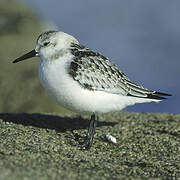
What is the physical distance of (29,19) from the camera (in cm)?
1327

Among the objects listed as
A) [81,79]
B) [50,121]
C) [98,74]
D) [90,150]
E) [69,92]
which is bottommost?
[90,150]

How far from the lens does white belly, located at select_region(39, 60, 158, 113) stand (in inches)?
229

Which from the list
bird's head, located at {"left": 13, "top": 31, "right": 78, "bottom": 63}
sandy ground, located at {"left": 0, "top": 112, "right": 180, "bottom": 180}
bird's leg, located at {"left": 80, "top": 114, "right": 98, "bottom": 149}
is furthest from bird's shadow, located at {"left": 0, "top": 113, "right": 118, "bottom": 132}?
bird's head, located at {"left": 13, "top": 31, "right": 78, "bottom": 63}

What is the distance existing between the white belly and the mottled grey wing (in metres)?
0.10

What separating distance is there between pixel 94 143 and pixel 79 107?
0.88 m

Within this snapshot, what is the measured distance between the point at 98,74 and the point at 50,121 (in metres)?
1.92

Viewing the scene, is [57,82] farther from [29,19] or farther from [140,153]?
[29,19]

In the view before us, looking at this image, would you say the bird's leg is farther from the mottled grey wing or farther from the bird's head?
the bird's head

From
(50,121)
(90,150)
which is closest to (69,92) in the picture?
(90,150)

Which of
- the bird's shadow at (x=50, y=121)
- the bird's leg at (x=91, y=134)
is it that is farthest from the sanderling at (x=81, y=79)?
the bird's shadow at (x=50, y=121)

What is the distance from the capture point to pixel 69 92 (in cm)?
582

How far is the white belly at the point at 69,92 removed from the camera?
229 inches

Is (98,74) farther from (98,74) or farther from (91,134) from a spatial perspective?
(91,134)

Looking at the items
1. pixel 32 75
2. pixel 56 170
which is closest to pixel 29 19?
pixel 32 75
